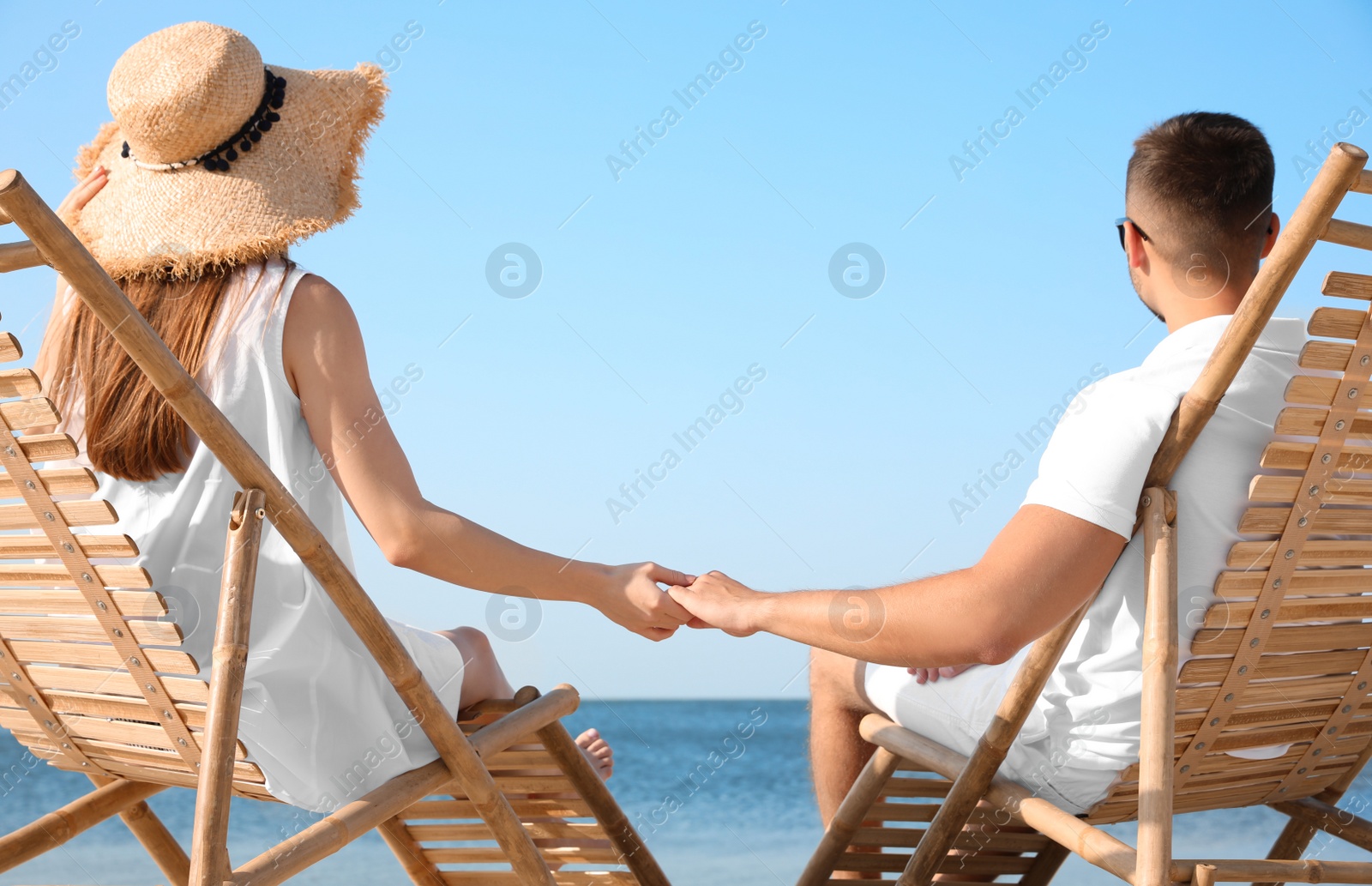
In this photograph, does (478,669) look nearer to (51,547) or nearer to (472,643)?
(472,643)

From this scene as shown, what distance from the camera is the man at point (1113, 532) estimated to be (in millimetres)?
1626

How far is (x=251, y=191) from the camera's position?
1935 millimetres

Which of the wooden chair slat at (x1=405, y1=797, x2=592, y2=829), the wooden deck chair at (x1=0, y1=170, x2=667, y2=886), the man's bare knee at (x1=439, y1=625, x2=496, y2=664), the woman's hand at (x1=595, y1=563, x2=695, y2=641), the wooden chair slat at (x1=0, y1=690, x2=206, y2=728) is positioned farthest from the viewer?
the wooden chair slat at (x1=405, y1=797, x2=592, y2=829)

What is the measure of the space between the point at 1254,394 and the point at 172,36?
182cm

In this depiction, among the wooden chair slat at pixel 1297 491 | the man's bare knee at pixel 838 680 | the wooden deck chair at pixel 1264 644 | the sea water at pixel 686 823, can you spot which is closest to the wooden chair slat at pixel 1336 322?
the wooden deck chair at pixel 1264 644

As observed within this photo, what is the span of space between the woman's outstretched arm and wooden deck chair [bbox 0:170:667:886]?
0.21 meters

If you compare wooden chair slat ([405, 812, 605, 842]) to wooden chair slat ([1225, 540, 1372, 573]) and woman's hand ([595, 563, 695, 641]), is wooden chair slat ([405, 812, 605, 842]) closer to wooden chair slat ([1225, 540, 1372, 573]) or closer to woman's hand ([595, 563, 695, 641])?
woman's hand ([595, 563, 695, 641])

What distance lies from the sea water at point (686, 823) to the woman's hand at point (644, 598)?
2949 mm

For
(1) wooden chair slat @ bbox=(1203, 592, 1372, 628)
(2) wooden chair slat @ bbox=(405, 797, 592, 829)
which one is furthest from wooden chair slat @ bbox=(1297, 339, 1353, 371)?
(2) wooden chair slat @ bbox=(405, 797, 592, 829)

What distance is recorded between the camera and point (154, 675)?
1.75m

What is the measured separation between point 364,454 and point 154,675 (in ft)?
1.48

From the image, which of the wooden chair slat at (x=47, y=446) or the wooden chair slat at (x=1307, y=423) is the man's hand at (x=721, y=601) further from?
the wooden chair slat at (x=47, y=446)

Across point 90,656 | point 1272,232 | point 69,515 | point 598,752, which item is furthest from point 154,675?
point 1272,232

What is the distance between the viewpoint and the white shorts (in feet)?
6.26
